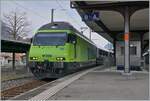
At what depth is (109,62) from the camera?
157ft

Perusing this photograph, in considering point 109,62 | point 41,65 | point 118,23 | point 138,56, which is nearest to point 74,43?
point 41,65

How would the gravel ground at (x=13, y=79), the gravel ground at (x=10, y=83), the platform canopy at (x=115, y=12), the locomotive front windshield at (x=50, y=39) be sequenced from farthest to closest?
the platform canopy at (x=115, y=12)
the locomotive front windshield at (x=50, y=39)
the gravel ground at (x=13, y=79)
the gravel ground at (x=10, y=83)

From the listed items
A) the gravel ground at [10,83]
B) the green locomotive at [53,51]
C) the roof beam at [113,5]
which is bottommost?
the gravel ground at [10,83]

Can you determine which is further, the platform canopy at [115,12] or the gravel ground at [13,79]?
the platform canopy at [115,12]

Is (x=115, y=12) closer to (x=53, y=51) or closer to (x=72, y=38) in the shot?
(x=72, y=38)

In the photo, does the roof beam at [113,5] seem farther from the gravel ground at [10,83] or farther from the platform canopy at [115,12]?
the gravel ground at [10,83]

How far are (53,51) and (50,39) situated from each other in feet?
3.46

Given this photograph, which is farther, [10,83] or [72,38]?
[72,38]

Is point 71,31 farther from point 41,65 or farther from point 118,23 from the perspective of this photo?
point 118,23

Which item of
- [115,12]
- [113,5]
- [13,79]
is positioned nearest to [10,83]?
[13,79]

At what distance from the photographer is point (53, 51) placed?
24.5 metres

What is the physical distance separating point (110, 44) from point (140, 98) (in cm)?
6900

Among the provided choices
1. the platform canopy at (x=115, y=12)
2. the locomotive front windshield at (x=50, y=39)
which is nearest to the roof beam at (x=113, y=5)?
the platform canopy at (x=115, y=12)

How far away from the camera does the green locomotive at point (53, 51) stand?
951 inches
